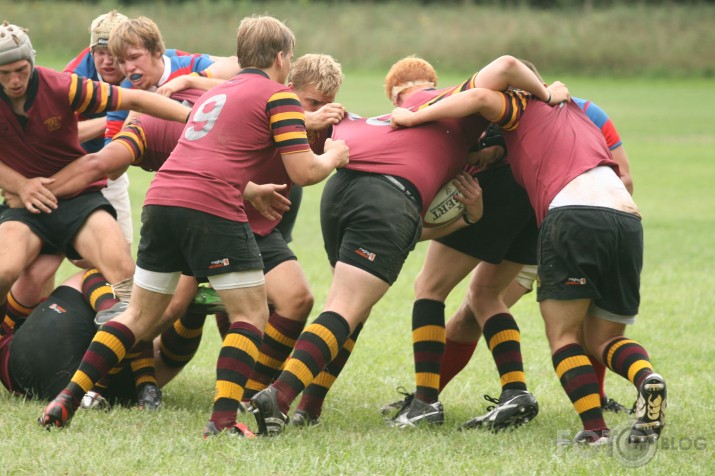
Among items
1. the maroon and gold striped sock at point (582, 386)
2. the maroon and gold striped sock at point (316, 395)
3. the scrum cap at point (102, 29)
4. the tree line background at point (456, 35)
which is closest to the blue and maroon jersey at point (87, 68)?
the scrum cap at point (102, 29)

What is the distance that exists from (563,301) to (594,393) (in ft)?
1.47

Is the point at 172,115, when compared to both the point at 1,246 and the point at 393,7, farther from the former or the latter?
the point at 393,7

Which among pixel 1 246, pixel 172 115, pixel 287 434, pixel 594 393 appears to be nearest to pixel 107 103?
pixel 172 115

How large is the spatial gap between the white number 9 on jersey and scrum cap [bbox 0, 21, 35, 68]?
1178mm

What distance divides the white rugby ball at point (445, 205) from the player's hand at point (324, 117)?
2.14 ft

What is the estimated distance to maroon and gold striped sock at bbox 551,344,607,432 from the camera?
4.82 meters

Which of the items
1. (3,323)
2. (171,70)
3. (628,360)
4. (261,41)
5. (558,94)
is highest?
(261,41)

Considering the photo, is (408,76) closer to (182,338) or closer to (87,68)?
(182,338)

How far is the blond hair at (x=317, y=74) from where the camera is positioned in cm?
554

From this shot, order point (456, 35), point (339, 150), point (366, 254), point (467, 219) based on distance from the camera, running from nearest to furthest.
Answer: point (366, 254)
point (339, 150)
point (467, 219)
point (456, 35)

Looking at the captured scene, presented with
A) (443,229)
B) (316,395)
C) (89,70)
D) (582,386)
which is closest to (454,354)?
(443,229)

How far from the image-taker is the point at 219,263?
4.74m

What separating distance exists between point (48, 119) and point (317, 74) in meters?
1.48

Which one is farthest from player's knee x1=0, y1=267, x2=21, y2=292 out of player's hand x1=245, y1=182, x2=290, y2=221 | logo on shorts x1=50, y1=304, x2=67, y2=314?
player's hand x1=245, y1=182, x2=290, y2=221
